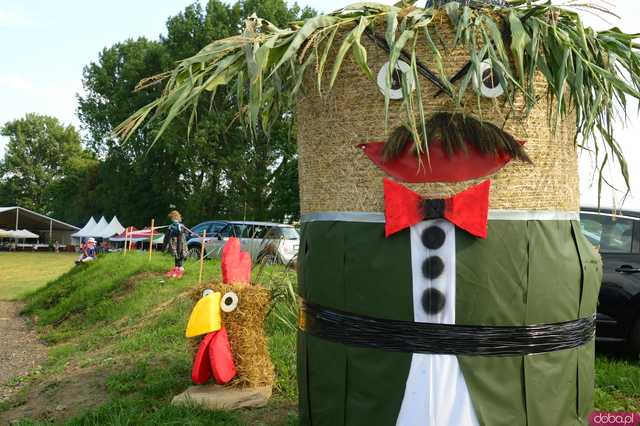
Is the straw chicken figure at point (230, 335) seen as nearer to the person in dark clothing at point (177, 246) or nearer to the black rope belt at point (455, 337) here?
the black rope belt at point (455, 337)

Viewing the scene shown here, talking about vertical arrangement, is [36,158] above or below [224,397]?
above

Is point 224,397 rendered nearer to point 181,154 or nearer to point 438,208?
point 438,208

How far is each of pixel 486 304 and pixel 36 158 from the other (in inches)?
2551

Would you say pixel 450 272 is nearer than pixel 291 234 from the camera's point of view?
Yes

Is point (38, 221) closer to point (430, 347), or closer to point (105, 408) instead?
point (105, 408)

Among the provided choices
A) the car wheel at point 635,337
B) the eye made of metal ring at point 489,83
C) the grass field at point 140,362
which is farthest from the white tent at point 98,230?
the eye made of metal ring at point 489,83

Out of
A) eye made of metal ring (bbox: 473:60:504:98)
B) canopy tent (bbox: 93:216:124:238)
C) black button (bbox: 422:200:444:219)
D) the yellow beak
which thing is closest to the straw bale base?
the yellow beak

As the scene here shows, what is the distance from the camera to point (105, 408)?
4855 mm

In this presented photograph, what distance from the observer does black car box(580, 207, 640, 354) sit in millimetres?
5727

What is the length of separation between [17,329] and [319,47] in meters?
11.1

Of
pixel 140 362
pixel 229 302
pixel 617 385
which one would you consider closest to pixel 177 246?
pixel 140 362

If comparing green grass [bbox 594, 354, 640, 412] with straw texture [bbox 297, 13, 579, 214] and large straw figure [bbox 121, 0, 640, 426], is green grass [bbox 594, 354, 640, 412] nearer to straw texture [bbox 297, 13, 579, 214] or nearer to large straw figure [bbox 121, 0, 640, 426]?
large straw figure [bbox 121, 0, 640, 426]

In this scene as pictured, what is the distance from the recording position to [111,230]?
3328cm

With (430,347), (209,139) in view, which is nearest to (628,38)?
(430,347)
